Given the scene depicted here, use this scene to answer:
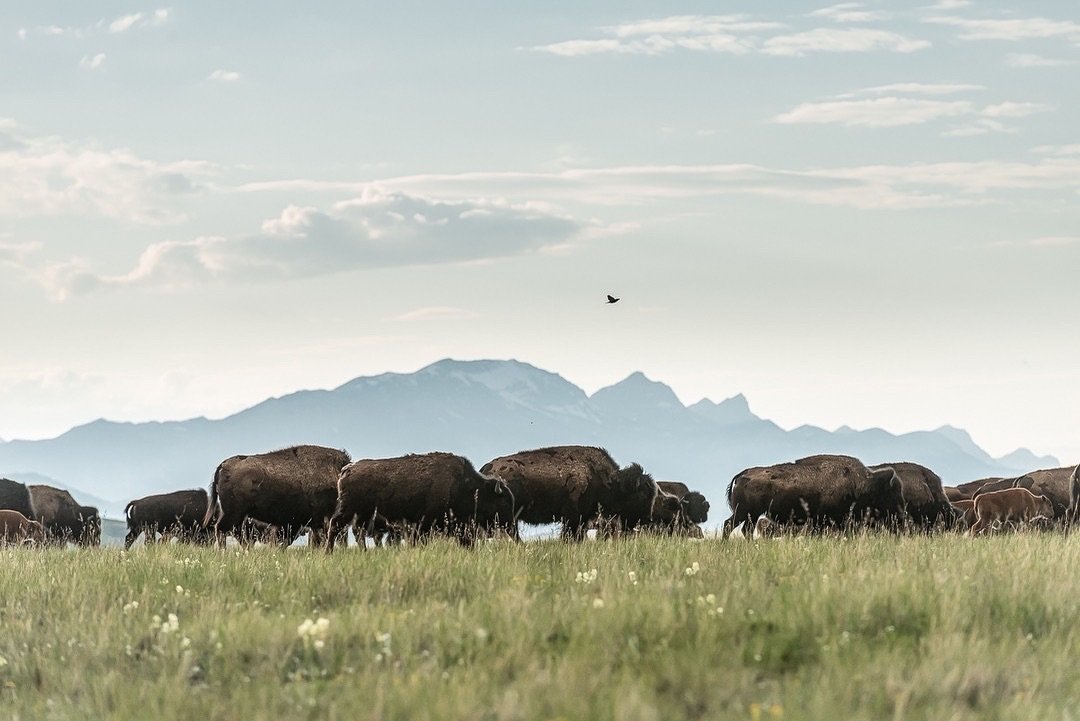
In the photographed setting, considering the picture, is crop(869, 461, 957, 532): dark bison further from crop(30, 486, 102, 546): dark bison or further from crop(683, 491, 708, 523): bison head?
crop(30, 486, 102, 546): dark bison

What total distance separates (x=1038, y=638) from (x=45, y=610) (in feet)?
28.7

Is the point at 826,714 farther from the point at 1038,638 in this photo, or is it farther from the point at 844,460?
the point at 844,460

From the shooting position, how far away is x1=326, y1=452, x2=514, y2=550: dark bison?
21562 mm

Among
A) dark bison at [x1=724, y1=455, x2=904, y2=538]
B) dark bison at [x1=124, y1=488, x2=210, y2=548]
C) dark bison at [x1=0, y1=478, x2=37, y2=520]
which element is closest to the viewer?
dark bison at [x1=724, y1=455, x2=904, y2=538]

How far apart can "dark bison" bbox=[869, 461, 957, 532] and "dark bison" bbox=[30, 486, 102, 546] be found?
22.5 m

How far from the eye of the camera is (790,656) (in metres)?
8.16

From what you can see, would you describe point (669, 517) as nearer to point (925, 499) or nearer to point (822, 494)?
point (822, 494)

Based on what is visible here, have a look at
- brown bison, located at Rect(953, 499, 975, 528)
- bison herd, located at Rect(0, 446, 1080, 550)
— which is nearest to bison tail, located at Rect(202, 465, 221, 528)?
bison herd, located at Rect(0, 446, 1080, 550)

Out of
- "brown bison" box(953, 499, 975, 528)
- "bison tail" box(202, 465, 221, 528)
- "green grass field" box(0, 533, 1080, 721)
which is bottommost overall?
"brown bison" box(953, 499, 975, 528)

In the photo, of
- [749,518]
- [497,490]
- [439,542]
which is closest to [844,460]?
[749,518]

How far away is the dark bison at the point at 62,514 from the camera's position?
34.5 metres

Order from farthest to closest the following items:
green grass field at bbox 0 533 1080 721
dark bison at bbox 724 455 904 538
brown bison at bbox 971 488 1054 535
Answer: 1. brown bison at bbox 971 488 1054 535
2. dark bison at bbox 724 455 904 538
3. green grass field at bbox 0 533 1080 721

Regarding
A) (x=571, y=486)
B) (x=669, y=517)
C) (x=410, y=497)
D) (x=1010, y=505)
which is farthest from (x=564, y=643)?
(x=1010, y=505)

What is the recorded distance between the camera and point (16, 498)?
3359 cm
